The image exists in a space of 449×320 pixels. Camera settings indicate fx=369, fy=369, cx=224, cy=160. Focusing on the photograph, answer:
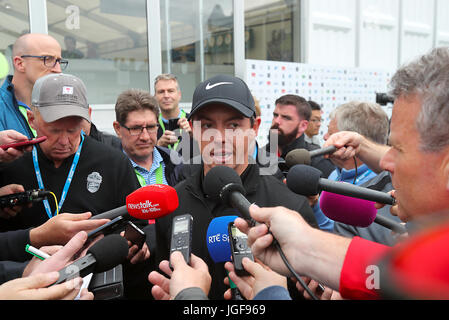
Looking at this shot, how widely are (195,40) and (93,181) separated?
4.70 metres

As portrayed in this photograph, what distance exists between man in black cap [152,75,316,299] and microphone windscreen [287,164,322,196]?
0.35 meters

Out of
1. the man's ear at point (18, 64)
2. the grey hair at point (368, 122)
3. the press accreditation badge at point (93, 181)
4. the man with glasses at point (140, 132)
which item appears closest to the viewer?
the press accreditation badge at point (93, 181)

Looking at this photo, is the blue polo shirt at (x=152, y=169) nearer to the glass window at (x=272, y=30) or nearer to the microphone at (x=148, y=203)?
the microphone at (x=148, y=203)

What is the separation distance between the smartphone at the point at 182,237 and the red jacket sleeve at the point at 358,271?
45 cm

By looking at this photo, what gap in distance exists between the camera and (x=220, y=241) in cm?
129

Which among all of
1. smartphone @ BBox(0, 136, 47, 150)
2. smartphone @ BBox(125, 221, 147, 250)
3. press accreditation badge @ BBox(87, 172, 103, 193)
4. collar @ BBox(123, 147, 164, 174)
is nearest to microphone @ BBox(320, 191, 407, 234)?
smartphone @ BBox(125, 221, 147, 250)

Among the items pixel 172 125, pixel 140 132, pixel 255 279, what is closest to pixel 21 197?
pixel 255 279

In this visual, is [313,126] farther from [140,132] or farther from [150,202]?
[150,202]

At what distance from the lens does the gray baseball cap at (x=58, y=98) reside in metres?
1.80

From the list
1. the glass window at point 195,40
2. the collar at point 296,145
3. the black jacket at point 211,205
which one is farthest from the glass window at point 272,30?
the black jacket at point 211,205

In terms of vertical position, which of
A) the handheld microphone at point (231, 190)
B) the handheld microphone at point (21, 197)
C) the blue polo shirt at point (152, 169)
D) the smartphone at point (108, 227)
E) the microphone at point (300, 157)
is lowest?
the blue polo shirt at point (152, 169)

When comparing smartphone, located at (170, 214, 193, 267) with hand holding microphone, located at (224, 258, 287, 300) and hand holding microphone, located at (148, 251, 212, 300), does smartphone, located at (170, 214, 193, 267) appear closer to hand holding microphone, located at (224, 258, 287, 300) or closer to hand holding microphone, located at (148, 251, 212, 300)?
hand holding microphone, located at (148, 251, 212, 300)
